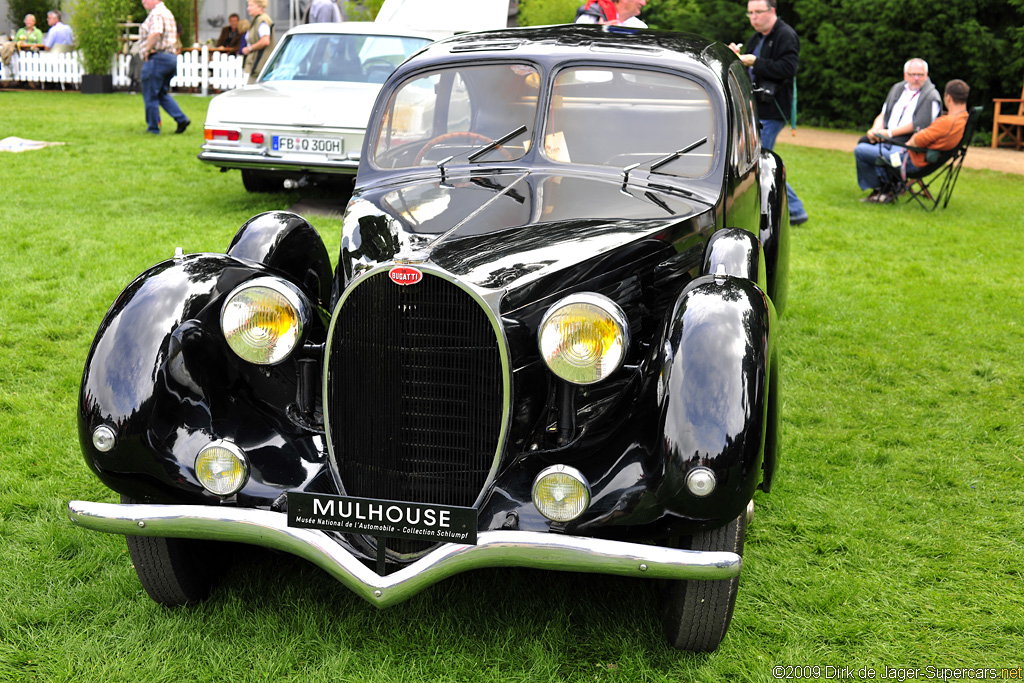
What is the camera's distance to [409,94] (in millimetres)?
4285

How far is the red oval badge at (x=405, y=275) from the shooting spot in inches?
106

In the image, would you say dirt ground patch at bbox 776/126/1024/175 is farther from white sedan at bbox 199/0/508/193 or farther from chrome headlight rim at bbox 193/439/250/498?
chrome headlight rim at bbox 193/439/250/498

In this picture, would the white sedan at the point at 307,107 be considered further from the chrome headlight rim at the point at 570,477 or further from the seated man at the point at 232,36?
the seated man at the point at 232,36

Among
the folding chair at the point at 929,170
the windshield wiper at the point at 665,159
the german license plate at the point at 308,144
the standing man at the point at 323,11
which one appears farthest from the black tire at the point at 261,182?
A: the windshield wiper at the point at 665,159

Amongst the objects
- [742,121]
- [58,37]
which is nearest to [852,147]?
[742,121]

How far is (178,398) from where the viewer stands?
114 inches

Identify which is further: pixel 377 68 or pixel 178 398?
pixel 377 68

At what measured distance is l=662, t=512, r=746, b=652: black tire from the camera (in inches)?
108

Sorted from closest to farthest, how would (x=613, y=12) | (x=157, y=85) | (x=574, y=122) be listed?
1. (x=574, y=122)
2. (x=613, y=12)
3. (x=157, y=85)

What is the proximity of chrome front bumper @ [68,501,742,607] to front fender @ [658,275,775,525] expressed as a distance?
0.16m

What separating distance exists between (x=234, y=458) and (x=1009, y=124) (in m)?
18.3

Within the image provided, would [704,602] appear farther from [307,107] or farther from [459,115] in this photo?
[307,107]

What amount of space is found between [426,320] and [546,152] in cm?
143

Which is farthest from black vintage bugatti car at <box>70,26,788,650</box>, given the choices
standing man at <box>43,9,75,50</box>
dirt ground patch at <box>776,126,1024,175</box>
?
standing man at <box>43,9,75,50</box>
